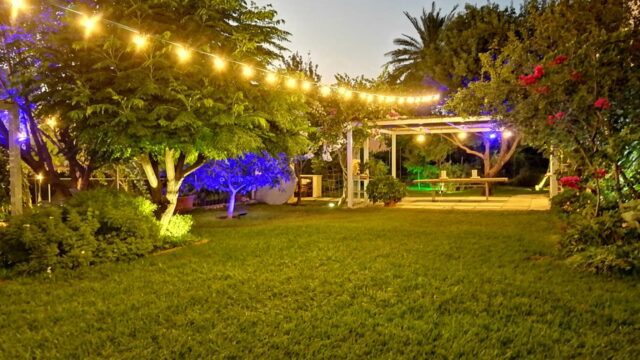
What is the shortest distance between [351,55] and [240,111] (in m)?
18.7

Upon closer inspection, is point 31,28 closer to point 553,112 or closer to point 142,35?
point 142,35

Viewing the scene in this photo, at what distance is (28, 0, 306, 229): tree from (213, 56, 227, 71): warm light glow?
10cm

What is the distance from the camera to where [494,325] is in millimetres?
3346

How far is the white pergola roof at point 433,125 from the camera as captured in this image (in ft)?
41.6

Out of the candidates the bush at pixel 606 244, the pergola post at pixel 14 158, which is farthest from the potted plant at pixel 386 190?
the pergola post at pixel 14 158

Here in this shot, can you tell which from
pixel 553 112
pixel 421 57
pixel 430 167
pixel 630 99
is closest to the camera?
pixel 630 99

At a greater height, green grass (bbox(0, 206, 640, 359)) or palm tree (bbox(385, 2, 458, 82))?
palm tree (bbox(385, 2, 458, 82))

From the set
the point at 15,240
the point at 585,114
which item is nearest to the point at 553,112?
the point at 585,114

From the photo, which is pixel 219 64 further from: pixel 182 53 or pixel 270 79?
pixel 270 79

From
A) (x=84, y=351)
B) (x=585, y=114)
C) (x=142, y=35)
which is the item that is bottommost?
(x=84, y=351)

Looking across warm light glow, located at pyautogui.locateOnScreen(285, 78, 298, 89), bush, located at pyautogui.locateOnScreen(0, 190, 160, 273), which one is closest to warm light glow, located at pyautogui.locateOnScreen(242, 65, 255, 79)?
warm light glow, located at pyautogui.locateOnScreen(285, 78, 298, 89)

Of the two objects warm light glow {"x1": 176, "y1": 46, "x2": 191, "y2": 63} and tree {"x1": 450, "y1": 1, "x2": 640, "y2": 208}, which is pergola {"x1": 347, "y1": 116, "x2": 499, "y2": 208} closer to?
tree {"x1": 450, "y1": 1, "x2": 640, "y2": 208}

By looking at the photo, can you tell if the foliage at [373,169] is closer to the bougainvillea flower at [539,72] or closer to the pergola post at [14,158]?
the bougainvillea flower at [539,72]

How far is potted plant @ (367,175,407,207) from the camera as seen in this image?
12.9 meters
